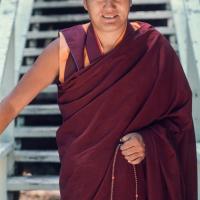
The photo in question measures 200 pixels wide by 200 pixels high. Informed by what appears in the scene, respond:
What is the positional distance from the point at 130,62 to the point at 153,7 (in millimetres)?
3541

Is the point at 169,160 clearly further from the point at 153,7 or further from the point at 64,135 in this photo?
the point at 153,7

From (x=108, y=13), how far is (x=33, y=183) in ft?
7.08

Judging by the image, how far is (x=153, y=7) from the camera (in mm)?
5562

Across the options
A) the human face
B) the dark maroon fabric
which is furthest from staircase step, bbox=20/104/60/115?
the human face

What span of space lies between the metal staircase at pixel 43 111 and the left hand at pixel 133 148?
1.88 m

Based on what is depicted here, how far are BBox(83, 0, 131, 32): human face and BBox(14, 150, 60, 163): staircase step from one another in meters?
2.14

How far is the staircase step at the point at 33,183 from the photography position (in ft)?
12.8

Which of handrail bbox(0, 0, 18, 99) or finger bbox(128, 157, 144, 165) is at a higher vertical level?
handrail bbox(0, 0, 18, 99)

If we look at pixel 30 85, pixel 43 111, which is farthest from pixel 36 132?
pixel 30 85

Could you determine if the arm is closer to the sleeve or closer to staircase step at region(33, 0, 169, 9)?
the sleeve

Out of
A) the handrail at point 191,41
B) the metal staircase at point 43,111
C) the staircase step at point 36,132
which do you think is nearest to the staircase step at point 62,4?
the metal staircase at point 43,111

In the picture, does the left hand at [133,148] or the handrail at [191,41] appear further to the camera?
the handrail at [191,41]

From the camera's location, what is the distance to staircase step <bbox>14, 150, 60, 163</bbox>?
Result: 410 centimetres

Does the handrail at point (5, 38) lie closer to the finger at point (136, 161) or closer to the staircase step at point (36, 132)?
the staircase step at point (36, 132)
